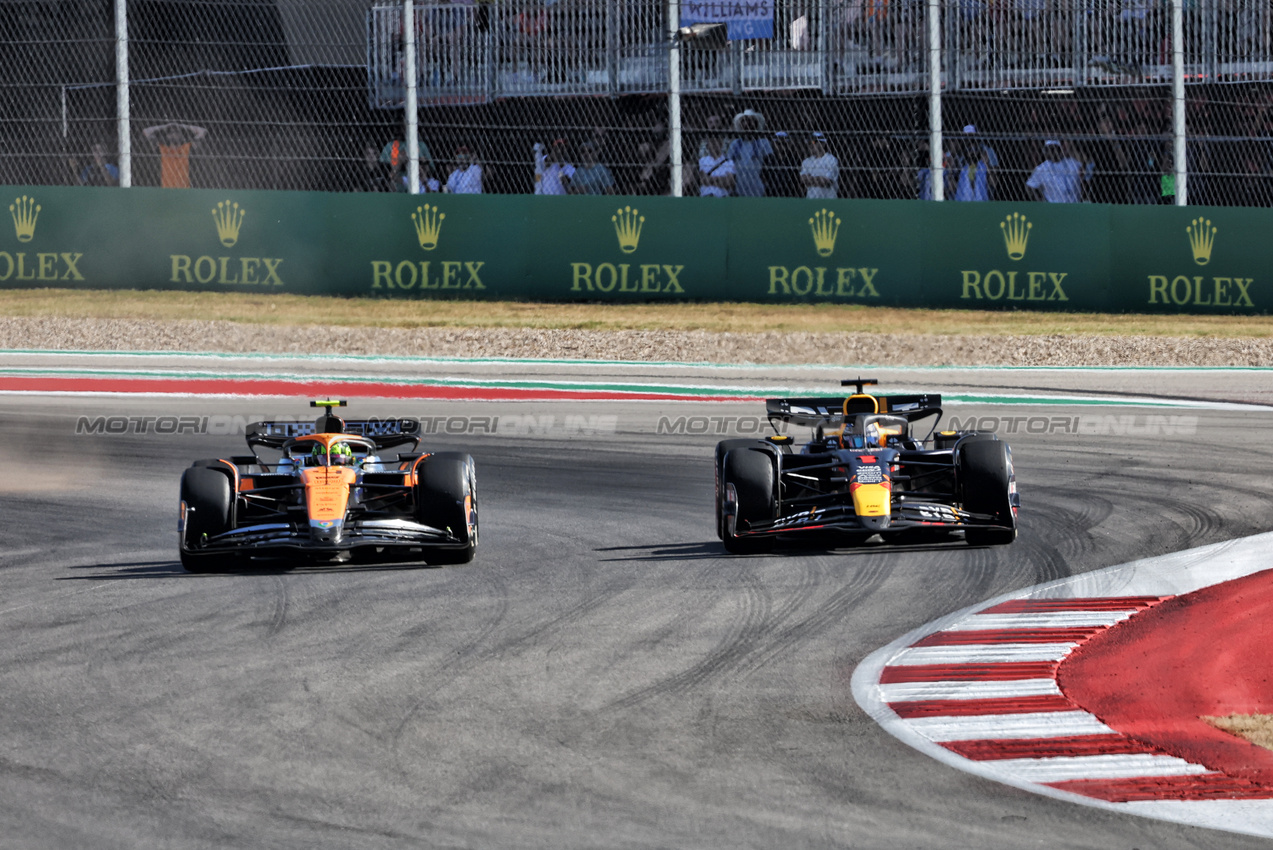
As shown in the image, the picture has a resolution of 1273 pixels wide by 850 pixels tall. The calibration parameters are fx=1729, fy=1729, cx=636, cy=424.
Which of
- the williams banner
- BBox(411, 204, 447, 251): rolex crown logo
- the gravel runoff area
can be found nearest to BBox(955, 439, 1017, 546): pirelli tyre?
the gravel runoff area

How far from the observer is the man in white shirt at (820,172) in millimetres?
19453

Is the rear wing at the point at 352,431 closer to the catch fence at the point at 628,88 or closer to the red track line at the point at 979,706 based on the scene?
the red track line at the point at 979,706

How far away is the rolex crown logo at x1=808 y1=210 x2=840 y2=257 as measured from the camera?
771 inches

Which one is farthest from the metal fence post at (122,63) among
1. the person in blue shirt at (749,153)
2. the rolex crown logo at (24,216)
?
the person in blue shirt at (749,153)

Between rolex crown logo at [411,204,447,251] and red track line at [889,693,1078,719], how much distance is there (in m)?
14.4

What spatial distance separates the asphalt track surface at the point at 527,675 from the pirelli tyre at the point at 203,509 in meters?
0.16

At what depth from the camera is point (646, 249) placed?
19797 millimetres

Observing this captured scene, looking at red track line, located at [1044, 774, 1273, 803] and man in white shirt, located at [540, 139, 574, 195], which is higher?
man in white shirt, located at [540, 139, 574, 195]

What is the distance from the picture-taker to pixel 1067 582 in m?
7.84

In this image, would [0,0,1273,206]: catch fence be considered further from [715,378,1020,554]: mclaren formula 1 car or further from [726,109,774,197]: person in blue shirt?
[715,378,1020,554]: mclaren formula 1 car

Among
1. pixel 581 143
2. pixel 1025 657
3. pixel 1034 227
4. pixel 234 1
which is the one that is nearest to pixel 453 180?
pixel 581 143

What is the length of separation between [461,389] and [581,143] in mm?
4299

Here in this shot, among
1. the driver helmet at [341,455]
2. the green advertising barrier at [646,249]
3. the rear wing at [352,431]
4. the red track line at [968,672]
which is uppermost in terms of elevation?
the green advertising barrier at [646,249]

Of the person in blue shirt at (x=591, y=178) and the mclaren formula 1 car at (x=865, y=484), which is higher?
the person in blue shirt at (x=591, y=178)
